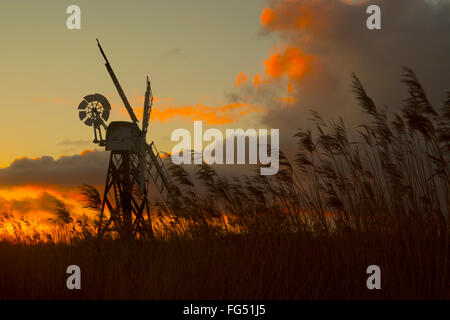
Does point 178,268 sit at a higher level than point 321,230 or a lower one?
lower

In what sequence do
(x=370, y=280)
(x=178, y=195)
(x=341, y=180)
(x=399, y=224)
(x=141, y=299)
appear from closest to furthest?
(x=141, y=299)
(x=370, y=280)
(x=399, y=224)
(x=341, y=180)
(x=178, y=195)

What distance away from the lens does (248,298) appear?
16.6 feet

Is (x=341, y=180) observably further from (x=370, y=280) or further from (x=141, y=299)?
(x=141, y=299)

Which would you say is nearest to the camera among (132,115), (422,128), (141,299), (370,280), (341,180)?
(141,299)

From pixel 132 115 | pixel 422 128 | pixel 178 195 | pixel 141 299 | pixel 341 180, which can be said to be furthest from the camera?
pixel 132 115

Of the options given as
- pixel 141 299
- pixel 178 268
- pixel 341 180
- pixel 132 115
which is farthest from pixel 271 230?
pixel 132 115

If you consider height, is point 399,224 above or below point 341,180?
below

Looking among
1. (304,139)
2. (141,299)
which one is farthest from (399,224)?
(141,299)

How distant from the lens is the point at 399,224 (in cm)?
604

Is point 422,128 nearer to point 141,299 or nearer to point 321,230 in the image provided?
point 321,230

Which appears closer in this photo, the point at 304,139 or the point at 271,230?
the point at 271,230

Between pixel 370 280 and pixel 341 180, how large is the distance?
2.35 m

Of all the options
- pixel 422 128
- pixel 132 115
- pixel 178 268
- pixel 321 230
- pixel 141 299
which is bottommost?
pixel 141 299

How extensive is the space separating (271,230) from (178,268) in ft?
6.16
